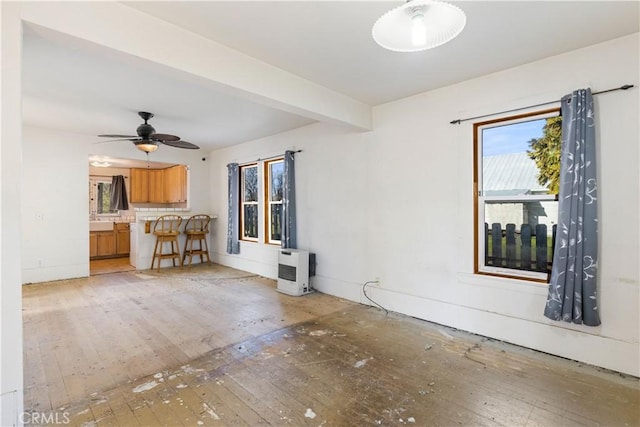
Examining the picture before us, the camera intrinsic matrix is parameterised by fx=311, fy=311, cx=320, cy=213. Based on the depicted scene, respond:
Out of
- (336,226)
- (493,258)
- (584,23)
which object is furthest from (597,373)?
(336,226)

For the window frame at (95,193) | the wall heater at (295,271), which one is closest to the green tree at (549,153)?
the wall heater at (295,271)

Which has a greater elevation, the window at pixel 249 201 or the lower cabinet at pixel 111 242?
the window at pixel 249 201

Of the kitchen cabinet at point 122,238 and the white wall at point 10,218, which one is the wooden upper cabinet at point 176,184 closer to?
the kitchen cabinet at point 122,238

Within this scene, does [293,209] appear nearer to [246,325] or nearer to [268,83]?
[246,325]

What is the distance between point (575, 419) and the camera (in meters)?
1.88

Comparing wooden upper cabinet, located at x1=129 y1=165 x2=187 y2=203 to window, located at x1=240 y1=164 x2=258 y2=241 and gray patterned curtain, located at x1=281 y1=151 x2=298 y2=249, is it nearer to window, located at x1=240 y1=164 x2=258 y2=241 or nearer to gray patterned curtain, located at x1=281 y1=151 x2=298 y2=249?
window, located at x1=240 y1=164 x2=258 y2=241

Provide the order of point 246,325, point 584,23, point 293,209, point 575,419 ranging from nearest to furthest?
point 575,419, point 584,23, point 246,325, point 293,209

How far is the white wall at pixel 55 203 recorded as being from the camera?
498 cm

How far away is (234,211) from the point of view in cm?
629

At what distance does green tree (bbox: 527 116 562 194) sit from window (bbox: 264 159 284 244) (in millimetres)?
3696

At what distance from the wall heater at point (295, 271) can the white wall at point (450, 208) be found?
0.19 m

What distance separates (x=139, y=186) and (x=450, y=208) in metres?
7.89

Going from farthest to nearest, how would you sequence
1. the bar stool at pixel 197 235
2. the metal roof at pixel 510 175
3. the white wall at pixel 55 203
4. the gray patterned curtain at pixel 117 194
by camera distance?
the gray patterned curtain at pixel 117 194 → the bar stool at pixel 197 235 → the white wall at pixel 55 203 → the metal roof at pixel 510 175

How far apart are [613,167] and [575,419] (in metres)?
1.84
